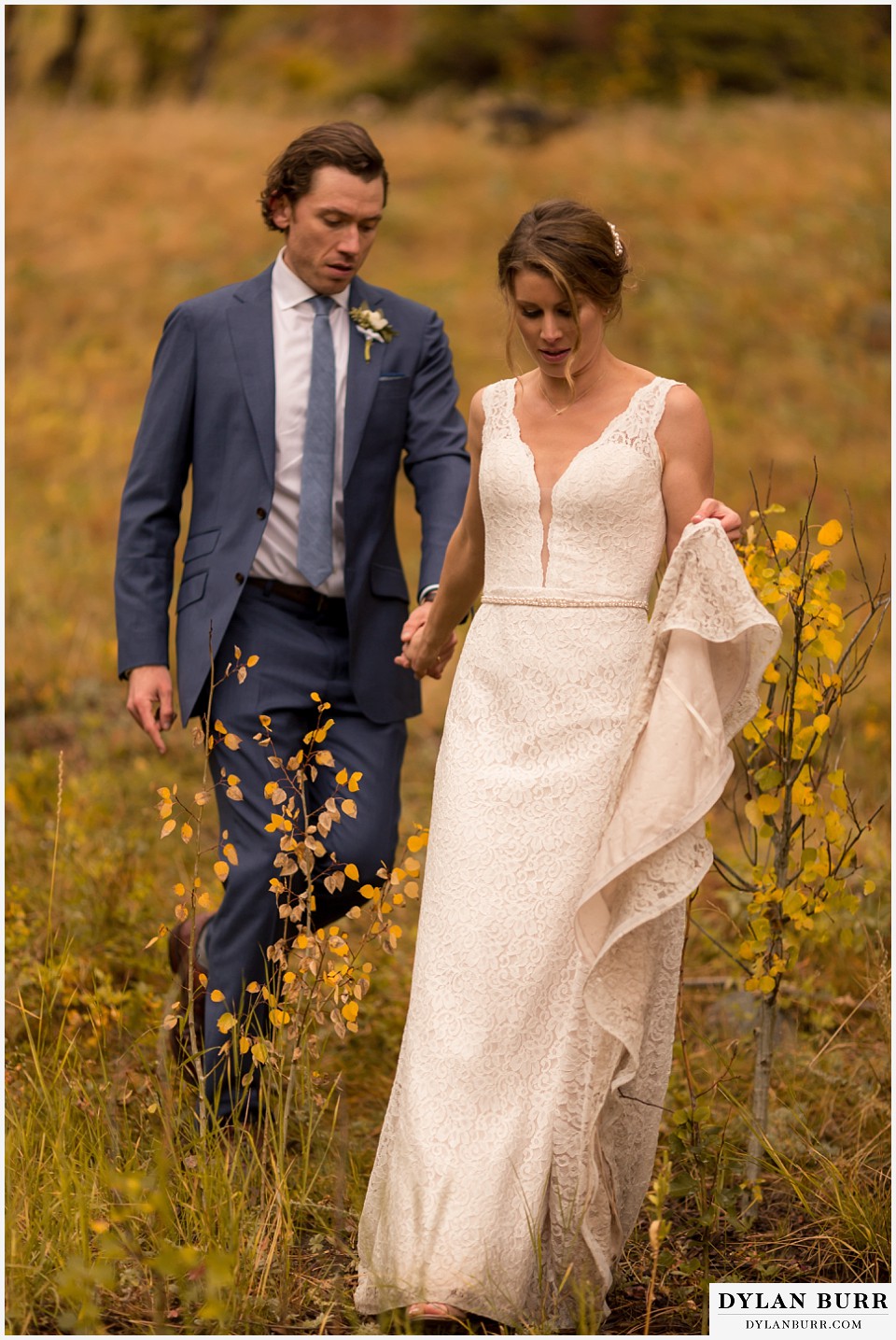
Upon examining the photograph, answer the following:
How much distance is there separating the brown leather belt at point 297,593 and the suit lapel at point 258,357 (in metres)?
0.31

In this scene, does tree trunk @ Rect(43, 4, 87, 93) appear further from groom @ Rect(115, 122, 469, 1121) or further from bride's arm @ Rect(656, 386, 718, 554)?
bride's arm @ Rect(656, 386, 718, 554)

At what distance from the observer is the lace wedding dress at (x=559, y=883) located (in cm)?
333

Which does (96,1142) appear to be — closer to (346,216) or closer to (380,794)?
(380,794)

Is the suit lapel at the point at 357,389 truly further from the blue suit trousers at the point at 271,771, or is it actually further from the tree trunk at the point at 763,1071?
the tree trunk at the point at 763,1071

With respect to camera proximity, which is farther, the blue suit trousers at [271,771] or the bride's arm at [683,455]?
the blue suit trousers at [271,771]

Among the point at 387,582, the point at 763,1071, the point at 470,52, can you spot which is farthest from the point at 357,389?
the point at 470,52

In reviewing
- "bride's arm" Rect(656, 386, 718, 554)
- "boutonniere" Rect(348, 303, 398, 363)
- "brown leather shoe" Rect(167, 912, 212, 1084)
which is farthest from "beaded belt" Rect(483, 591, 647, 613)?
"brown leather shoe" Rect(167, 912, 212, 1084)

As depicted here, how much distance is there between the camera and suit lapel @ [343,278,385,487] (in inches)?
181

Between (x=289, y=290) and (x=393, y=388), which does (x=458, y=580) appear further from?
(x=289, y=290)

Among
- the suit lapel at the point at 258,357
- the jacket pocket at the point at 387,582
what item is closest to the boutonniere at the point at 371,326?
the suit lapel at the point at 258,357

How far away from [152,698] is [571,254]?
1890 mm

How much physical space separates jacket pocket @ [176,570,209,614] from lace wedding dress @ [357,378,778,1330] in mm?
1120

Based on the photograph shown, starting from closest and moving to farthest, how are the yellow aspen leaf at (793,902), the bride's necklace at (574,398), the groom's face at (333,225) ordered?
the bride's necklace at (574,398) < the yellow aspen leaf at (793,902) < the groom's face at (333,225)

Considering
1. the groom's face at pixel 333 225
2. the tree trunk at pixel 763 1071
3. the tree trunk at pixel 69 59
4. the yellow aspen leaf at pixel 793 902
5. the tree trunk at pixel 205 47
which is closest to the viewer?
the yellow aspen leaf at pixel 793 902
